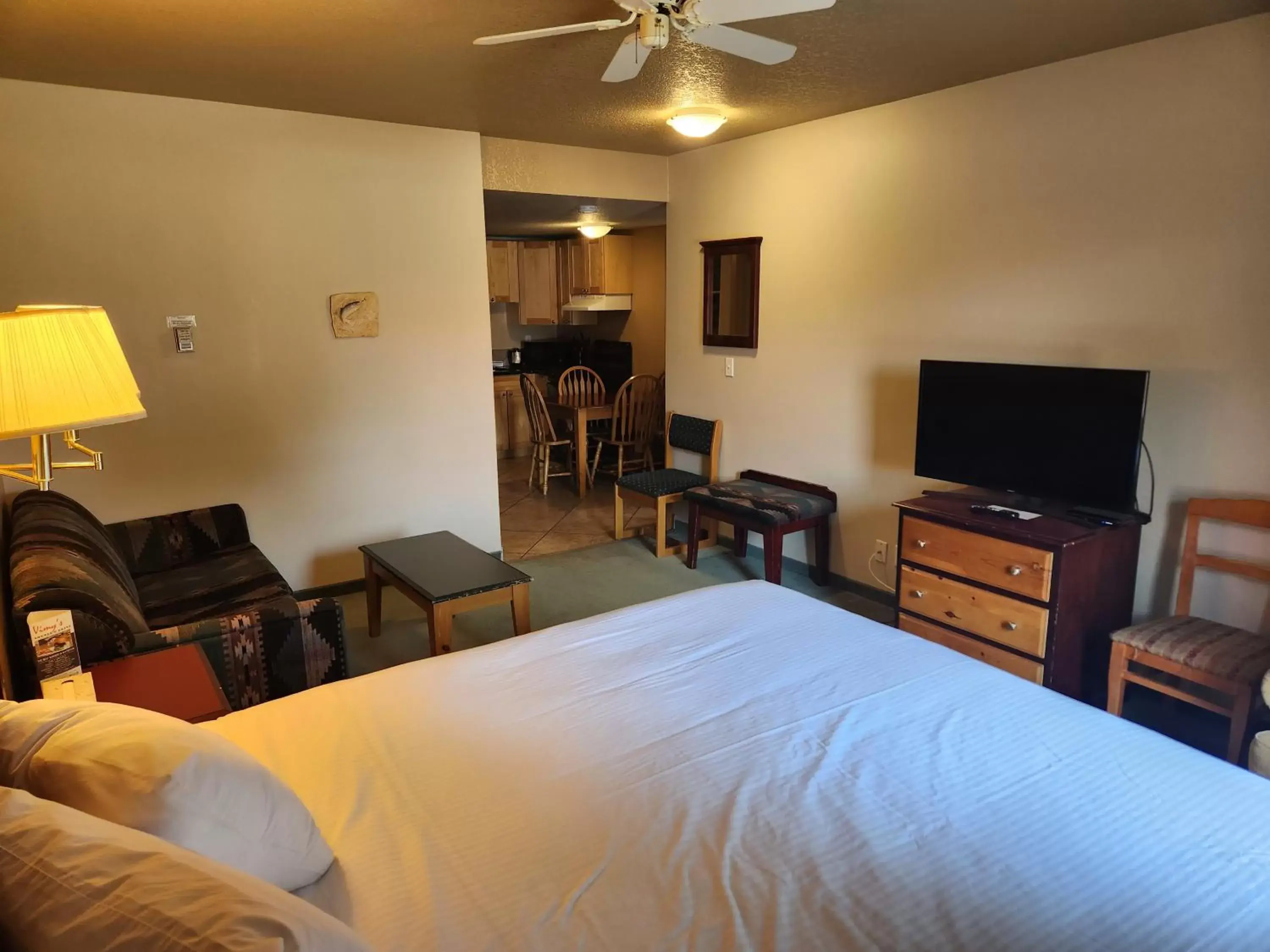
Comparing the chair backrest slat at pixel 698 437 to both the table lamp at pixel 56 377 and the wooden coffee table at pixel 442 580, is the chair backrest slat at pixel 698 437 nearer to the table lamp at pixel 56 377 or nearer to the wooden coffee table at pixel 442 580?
the wooden coffee table at pixel 442 580

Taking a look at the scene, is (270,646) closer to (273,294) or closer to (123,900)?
(123,900)

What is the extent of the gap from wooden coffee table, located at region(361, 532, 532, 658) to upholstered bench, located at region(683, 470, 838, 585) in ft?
4.52

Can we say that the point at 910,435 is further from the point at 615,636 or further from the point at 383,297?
the point at 383,297

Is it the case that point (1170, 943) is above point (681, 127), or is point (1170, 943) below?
below

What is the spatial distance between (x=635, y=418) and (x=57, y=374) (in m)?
5.11

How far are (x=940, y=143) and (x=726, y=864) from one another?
3.29 m

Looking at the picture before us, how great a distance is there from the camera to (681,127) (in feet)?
11.6

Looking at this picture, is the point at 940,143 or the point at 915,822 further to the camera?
the point at 940,143

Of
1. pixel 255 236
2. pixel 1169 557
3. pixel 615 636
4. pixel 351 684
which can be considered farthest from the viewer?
pixel 255 236

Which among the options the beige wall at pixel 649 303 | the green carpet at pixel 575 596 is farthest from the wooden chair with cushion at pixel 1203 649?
the beige wall at pixel 649 303

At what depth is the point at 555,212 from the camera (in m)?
5.97

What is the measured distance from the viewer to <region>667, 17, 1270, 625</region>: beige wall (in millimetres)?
2643

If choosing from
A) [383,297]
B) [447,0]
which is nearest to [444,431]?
[383,297]

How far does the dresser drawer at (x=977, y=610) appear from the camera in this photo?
2803 millimetres
